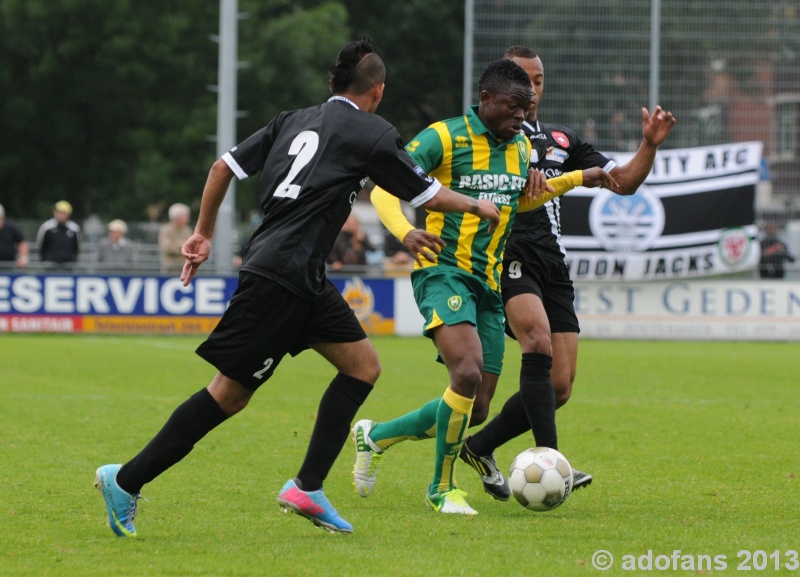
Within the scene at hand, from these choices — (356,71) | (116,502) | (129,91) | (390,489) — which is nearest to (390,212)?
(356,71)

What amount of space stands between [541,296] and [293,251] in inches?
76.6

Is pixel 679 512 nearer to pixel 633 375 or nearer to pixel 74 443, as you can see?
pixel 74 443

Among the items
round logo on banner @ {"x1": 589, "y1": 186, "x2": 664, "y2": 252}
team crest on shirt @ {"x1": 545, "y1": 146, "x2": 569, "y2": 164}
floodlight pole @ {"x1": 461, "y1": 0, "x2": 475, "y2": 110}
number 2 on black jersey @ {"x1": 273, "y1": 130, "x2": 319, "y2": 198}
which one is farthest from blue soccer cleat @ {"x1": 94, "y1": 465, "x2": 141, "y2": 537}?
floodlight pole @ {"x1": 461, "y1": 0, "x2": 475, "y2": 110}

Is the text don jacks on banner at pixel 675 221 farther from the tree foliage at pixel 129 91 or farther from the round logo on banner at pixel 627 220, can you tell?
the tree foliage at pixel 129 91

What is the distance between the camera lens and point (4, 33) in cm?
3872

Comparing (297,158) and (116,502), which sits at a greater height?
(297,158)

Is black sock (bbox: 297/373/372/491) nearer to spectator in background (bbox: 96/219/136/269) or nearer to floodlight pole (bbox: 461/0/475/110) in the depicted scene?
spectator in background (bbox: 96/219/136/269)

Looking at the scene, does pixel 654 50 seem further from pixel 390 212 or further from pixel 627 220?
pixel 390 212

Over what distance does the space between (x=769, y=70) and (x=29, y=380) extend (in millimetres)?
15107

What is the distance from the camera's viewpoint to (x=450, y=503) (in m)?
6.25

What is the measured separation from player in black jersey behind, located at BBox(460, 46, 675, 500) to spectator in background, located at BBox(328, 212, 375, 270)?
A: 43.0 ft

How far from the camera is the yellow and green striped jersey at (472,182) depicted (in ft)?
20.7

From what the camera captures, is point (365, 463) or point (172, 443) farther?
point (365, 463)


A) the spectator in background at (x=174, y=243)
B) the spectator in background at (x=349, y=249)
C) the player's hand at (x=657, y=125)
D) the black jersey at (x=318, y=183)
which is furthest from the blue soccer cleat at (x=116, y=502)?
the spectator in background at (x=174, y=243)
